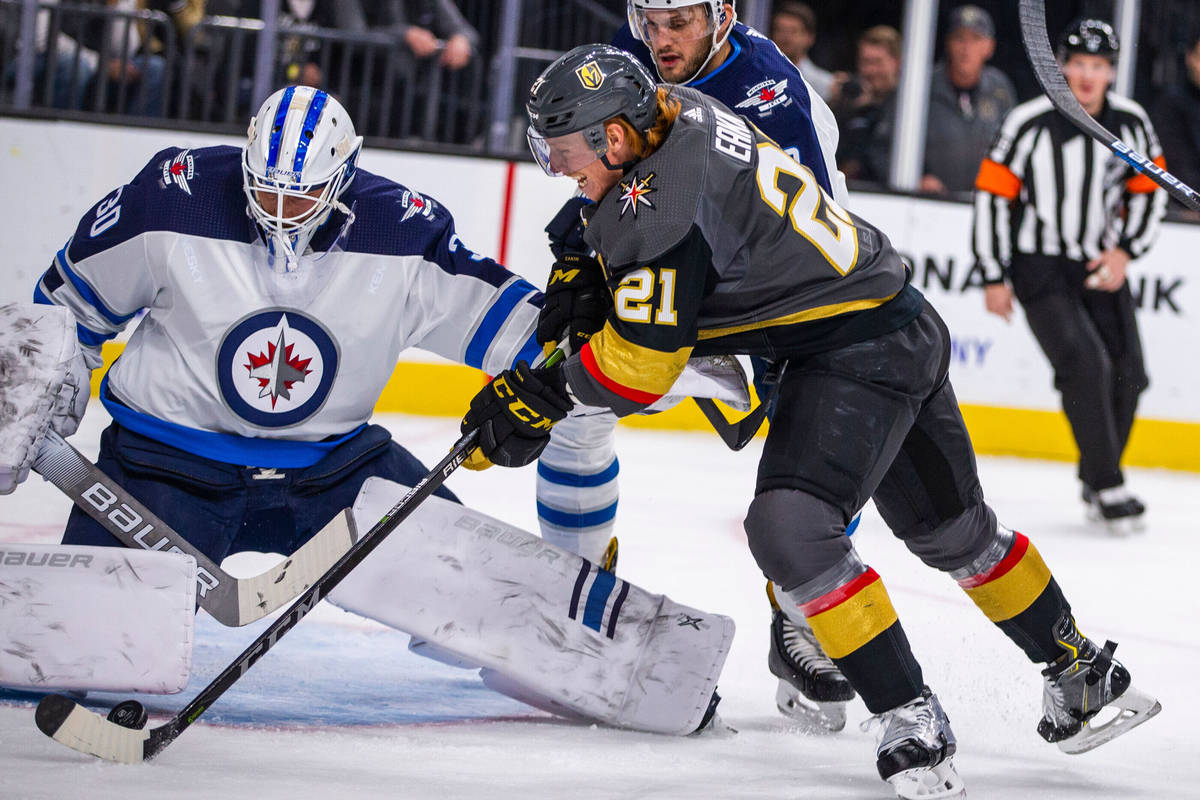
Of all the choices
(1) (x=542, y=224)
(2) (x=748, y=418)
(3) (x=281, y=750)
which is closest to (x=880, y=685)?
(2) (x=748, y=418)

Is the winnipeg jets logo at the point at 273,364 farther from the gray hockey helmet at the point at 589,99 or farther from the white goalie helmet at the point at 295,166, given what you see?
the gray hockey helmet at the point at 589,99

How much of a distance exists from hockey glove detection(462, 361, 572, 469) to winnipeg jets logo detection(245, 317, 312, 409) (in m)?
0.42

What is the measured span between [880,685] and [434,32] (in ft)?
14.2

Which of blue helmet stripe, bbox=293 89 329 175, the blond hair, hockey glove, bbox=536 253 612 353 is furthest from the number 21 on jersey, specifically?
blue helmet stripe, bbox=293 89 329 175

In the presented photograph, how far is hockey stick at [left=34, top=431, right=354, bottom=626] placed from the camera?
236 centimetres

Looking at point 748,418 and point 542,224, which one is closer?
point 748,418

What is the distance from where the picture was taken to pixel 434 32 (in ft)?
19.3

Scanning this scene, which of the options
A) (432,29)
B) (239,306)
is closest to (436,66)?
(432,29)

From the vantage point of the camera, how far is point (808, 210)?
7.07ft

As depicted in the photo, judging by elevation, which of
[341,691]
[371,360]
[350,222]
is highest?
[350,222]

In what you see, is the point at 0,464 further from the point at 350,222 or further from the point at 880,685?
the point at 880,685

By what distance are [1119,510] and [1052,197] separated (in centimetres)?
108

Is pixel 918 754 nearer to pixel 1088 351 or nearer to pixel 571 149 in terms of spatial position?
pixel 571 149

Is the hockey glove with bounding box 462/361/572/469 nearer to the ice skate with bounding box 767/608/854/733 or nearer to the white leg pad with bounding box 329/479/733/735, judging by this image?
the white leg pad with bounding box 329/479/733/735
